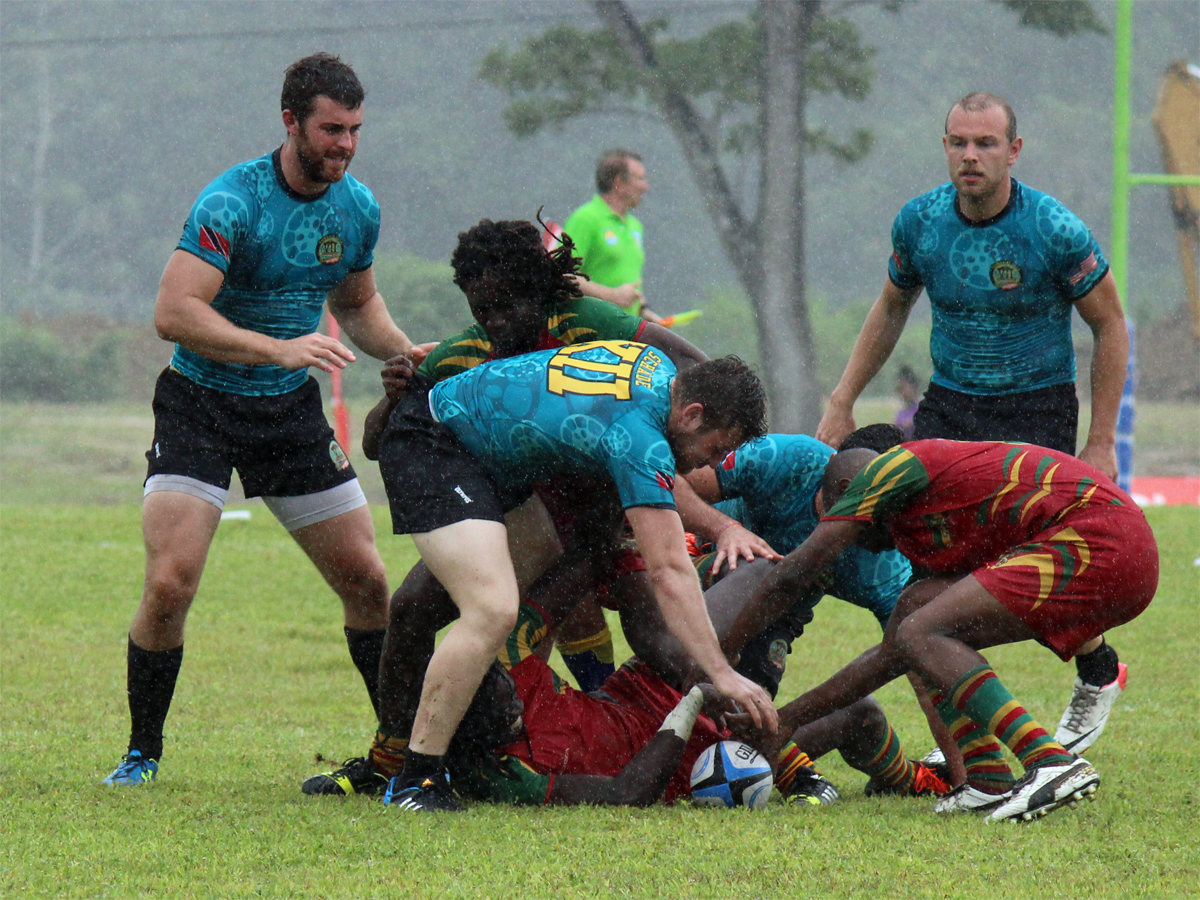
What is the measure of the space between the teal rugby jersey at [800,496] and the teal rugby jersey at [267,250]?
1.38 meters

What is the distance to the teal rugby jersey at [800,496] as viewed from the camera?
15.6 feet

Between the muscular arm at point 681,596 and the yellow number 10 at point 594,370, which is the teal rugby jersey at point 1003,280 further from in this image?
the muscular arm at point 681,596

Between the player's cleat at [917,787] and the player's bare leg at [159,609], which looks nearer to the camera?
the player's bare leg at [159,609]

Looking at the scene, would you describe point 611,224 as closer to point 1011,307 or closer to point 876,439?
point 1011,307

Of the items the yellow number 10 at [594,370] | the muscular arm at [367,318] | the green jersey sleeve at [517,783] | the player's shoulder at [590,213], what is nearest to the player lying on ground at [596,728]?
the green jersey sleeve at [517,783]

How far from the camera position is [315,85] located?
4379 mm

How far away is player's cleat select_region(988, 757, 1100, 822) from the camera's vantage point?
377 cm

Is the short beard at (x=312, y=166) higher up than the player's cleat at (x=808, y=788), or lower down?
higher up

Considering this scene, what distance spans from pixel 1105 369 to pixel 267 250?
8.84ft

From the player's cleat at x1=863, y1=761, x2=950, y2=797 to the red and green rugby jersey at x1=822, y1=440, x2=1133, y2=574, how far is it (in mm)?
887

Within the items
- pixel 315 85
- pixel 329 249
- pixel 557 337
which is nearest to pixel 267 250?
pixel 329 249

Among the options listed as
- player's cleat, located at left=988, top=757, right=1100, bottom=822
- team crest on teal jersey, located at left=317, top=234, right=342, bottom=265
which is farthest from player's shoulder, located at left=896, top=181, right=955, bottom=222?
player's cleat, located at left=988, top=757, right=1100, bottom=822

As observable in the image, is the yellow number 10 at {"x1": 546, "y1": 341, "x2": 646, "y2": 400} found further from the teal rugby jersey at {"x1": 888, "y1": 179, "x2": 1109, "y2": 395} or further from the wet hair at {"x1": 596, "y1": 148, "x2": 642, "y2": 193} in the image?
the wet hair at {"x1": 596, "y1": 148, "x2": 642, "y2": 193}

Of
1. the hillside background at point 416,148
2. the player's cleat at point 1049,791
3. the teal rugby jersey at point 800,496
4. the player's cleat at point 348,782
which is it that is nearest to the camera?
the player's cleat at point 1049,791
